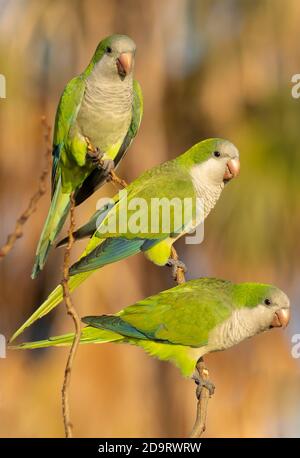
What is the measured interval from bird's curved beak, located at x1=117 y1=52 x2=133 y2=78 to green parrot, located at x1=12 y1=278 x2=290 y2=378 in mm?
464

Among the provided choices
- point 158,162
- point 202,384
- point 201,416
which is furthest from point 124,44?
point 158,162

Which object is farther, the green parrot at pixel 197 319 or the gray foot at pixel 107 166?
the gray foot at pixel 107 166

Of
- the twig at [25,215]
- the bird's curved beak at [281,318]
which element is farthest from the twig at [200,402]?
the twig at [25,215]

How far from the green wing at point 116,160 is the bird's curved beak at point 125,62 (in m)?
0.19

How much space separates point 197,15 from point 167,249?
184cm

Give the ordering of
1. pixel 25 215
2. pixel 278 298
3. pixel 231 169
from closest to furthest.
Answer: pixel 25 215 → pixel 278 298 → pixel 231 169

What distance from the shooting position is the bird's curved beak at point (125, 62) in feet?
5.16

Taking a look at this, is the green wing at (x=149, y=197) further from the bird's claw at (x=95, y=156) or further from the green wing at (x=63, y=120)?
the green wing at (x=63, y=120)

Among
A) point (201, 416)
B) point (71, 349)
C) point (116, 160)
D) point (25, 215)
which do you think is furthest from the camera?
point (116, 160)

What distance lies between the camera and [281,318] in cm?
140

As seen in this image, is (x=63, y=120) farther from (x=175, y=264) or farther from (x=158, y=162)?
(x=158, y=162)

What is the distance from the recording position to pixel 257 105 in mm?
3162

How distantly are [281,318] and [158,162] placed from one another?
1695 millimetres

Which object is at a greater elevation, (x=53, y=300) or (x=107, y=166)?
(x=107, y=166)
